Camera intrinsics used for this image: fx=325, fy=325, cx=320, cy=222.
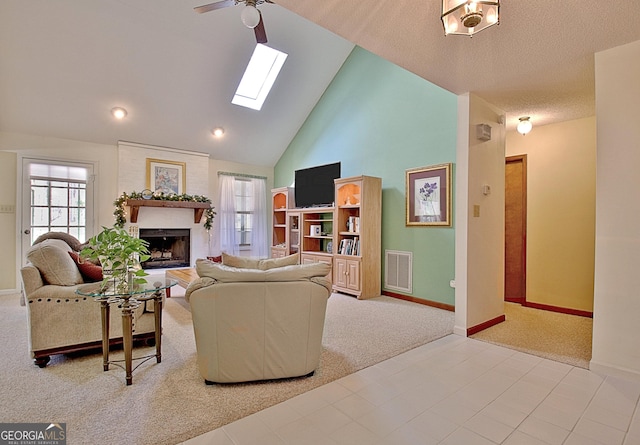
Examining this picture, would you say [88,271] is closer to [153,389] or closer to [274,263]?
[153,389]

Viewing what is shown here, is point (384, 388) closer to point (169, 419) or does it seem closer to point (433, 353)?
point (433, 353)

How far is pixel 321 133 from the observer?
6414 mm

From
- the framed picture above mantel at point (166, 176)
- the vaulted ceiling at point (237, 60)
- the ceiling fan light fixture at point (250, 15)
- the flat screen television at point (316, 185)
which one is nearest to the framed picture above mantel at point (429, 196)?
the vaulted ceiling at point (237, 60)

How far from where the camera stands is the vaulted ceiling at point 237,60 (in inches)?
85.7

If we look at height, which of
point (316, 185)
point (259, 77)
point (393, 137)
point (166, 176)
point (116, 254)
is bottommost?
point (116, 254)

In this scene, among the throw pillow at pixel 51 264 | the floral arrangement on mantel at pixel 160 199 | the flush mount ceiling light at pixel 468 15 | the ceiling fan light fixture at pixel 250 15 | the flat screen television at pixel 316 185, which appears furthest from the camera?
the flat screen television at pixel 316 185

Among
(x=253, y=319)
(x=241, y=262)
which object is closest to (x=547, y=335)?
(x=253, y=319)

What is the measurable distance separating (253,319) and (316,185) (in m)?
4.11

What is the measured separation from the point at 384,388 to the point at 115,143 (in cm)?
593

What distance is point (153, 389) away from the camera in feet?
7.16

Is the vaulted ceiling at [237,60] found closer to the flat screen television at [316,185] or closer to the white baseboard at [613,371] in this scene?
the flat screen television at [316,185]

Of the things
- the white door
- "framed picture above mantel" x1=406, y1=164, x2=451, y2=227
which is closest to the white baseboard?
"framed picture above mantel" x1=406, y1=164, x2=451, y2=227

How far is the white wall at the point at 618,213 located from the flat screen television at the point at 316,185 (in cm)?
372

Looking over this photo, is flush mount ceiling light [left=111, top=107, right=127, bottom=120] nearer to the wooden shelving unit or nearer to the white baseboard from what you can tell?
the wooden shelving unit
